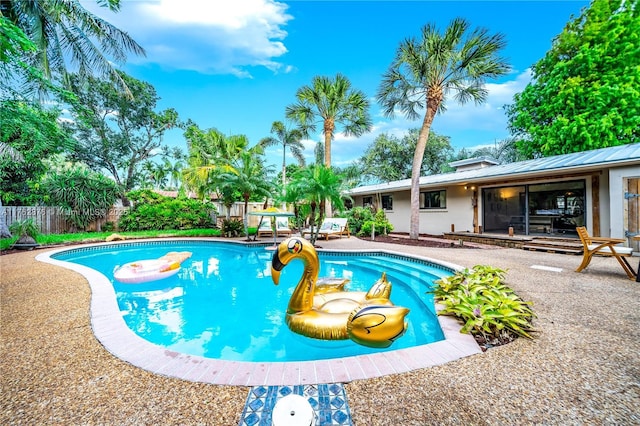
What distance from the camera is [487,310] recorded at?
323 cm

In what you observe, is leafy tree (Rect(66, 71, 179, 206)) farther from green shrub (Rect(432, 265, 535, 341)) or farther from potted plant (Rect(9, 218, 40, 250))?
green shrub (Rect(432, 265, 535, 341))

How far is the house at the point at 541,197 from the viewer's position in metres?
7.65

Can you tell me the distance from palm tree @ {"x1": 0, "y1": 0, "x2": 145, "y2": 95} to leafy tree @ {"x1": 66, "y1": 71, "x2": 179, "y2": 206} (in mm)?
8498

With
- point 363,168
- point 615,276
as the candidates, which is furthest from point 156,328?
point 363,168

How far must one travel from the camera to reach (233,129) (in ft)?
64.4

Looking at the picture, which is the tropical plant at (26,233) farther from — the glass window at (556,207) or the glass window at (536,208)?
the glass window at (556,207)

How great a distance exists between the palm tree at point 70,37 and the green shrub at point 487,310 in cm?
1268

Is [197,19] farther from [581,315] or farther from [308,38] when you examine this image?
[581,315]

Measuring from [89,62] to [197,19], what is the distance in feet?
16.5

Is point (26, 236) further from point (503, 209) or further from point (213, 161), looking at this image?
point (503, 209)

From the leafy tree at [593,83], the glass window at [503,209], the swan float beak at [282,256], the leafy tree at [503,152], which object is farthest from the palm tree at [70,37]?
the leafy tree at [503,152]

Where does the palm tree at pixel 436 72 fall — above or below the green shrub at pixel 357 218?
above

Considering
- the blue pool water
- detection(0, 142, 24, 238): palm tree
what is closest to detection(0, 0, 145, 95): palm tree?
detection(0, 142, 24, 238): palm tree

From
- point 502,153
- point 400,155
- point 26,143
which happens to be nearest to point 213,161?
point 26,143
